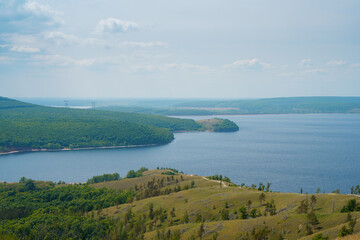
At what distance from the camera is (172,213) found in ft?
233

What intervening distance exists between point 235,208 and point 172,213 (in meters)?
13.7

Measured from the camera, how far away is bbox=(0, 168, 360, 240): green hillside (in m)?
48.1

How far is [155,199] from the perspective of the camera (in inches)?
3319

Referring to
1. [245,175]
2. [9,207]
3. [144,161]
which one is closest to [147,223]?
[9,207]

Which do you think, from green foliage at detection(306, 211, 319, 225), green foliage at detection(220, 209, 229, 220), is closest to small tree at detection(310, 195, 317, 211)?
green foliage at detection(306, 211, 319, 225)

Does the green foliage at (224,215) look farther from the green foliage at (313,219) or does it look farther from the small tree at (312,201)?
the green foliage at (313,219)

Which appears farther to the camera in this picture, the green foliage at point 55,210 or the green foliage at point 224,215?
the green foliage at point 55,210

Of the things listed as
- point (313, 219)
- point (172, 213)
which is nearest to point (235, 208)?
point (172, 213)

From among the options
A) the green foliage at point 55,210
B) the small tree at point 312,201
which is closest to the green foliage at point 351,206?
the small tree at point 312,201

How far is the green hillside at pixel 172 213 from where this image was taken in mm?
48094

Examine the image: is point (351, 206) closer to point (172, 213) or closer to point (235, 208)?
point (235, 208)

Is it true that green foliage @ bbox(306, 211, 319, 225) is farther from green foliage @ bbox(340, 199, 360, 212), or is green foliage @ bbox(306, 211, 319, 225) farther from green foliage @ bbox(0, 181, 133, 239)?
green foliage @ bbox(0, 181, 133, 239)

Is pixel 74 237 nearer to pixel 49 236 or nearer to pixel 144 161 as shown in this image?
pixel 49 236

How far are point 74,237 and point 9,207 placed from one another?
30467 mm
